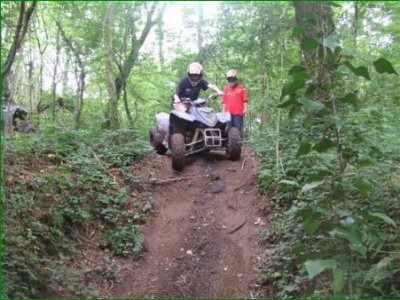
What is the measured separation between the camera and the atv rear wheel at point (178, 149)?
7.97 m

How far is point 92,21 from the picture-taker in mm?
11852

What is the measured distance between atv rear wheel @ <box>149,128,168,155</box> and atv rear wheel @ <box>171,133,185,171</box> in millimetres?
1039

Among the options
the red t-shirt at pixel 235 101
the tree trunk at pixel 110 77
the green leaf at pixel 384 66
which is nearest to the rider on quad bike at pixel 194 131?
the red t-shirt at pixel 235 101

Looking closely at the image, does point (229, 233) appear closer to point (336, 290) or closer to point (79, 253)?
point (79, 253)

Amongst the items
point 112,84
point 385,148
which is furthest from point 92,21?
point 385,148

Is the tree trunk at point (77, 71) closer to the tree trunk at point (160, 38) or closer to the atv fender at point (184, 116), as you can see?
the tree trunk at point (160, 38)

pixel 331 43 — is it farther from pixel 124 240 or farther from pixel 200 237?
pixel 124 240

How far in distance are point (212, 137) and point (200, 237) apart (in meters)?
2.62

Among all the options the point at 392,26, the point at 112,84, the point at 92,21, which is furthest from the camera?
the point at 92,21

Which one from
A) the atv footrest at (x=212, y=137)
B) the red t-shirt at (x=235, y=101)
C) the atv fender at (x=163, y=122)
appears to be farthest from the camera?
the red t-shirt at (x=235, y=101)

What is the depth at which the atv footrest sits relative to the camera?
8.34 metres

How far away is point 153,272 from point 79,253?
2.98 feet

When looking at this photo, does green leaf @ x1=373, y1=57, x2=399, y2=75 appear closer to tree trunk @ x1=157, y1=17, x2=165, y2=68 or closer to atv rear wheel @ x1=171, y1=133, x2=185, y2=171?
atv rear wheel @ x1=171, y1=133, x2=185, y2=171

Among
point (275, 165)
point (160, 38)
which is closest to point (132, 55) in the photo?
point (160, 38)
